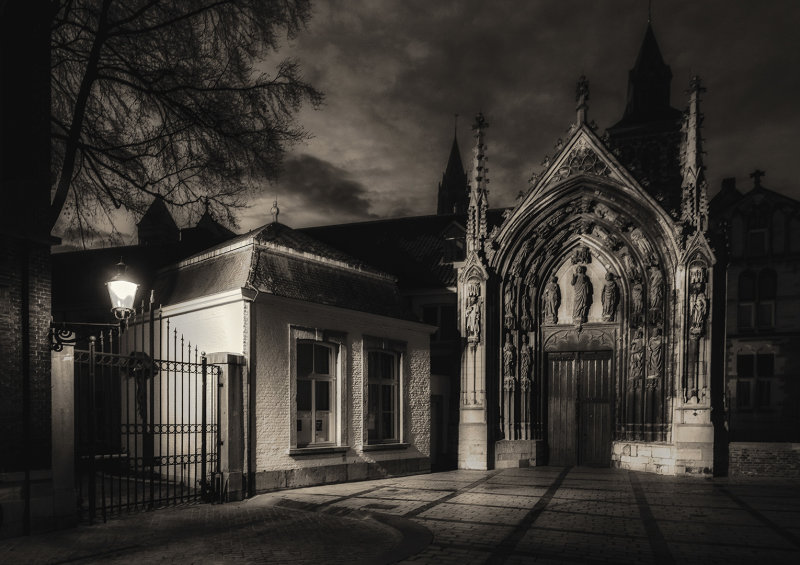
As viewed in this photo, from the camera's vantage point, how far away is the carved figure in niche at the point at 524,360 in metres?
18.2

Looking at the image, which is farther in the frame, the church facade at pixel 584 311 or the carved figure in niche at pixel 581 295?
the carved figure in niche at pixel 581 295

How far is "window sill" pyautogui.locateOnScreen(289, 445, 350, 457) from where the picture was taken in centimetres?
1255

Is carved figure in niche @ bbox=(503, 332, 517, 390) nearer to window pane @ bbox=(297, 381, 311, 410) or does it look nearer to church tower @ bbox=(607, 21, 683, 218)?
window pane @ bbox=(297, 381, 311, 410)

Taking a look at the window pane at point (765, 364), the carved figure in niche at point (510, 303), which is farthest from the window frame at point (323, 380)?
the window pane at point (765, 364)

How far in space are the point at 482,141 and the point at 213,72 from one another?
29.9 ft

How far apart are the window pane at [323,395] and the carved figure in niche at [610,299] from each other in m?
8.65

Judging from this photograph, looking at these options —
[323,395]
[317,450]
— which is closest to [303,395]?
[323,395]

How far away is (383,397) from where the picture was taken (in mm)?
15477

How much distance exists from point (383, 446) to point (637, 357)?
24.9ft

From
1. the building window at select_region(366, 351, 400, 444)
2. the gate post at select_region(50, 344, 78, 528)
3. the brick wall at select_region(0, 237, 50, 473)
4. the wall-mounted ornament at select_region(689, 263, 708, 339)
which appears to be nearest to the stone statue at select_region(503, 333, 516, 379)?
the building window at select_region(366, 351, 400, 444)

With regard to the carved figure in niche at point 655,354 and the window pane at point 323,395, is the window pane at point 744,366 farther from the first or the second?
the window pane at point 323,395

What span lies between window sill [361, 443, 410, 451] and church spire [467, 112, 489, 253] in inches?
245

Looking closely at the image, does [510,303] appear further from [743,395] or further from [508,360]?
[743,395]

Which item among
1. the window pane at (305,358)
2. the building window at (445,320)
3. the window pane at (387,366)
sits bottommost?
the window pane at (387,366)
